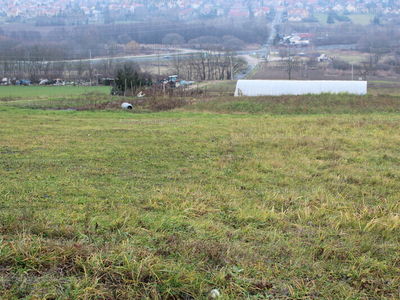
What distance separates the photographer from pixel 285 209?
4.86 m

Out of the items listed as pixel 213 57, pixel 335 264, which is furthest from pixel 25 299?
pixel 213 57

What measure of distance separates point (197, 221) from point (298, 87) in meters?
27.2

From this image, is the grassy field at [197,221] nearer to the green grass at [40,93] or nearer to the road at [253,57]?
the green grass at [40,93]

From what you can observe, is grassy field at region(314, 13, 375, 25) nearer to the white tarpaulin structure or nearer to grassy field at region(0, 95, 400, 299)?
the white tarpaulin structure

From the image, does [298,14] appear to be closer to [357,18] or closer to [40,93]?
[357,18]

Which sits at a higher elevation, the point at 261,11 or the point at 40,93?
the point at 261,11

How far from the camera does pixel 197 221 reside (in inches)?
166

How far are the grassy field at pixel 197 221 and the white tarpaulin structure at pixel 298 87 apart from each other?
69.9ft

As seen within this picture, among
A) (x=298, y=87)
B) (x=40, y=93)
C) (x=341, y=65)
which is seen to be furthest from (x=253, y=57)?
(x=298, y=87)

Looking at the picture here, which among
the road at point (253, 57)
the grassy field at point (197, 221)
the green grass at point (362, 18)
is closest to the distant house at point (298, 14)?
the green grass at point (362, 18)

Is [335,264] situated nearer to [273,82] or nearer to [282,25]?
[273,82]

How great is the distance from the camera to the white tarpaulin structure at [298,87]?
2875 centimetres

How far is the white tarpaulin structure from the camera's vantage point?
28750mm

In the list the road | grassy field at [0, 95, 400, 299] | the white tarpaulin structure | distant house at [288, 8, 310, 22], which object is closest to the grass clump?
the white tarpaulin structure
